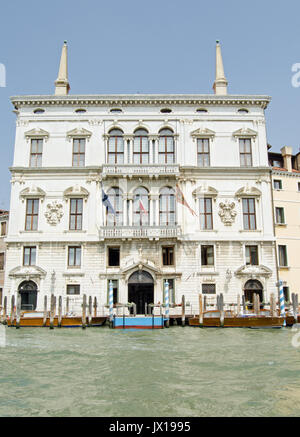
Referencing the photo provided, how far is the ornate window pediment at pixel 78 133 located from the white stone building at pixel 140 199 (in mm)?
88

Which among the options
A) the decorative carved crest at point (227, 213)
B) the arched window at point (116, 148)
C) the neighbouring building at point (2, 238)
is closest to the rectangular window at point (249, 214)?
the decorative carved crest at point (227, 213)

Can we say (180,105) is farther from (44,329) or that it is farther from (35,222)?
(44,329)

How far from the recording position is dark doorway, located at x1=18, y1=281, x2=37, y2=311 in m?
22.4

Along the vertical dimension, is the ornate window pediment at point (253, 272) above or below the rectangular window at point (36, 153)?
below

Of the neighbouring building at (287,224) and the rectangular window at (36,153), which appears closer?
the neighbouring building at (287,224)

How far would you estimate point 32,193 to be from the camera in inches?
914

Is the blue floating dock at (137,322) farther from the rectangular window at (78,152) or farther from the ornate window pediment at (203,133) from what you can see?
→ the ornate window pediment at (203,133)

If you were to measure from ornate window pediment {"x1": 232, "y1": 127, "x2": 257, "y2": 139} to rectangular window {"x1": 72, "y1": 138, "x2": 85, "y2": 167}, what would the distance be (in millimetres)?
8905

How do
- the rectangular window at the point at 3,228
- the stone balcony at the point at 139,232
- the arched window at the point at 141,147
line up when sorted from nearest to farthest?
the stone balcony at the point at 139,232
the arched window at the point at 141,147
the rectangular window at the point at 3,228

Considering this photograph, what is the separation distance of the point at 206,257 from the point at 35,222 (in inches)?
386

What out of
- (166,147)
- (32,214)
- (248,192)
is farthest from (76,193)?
(248,192)

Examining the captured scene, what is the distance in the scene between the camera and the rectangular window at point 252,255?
74.6 ft

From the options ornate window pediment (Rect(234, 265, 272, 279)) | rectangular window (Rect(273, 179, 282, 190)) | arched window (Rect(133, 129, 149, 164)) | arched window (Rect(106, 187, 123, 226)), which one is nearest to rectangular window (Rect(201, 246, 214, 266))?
ornate window pediment (Rect(234, 265, 272, 279))

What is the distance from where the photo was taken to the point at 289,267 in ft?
77.6
